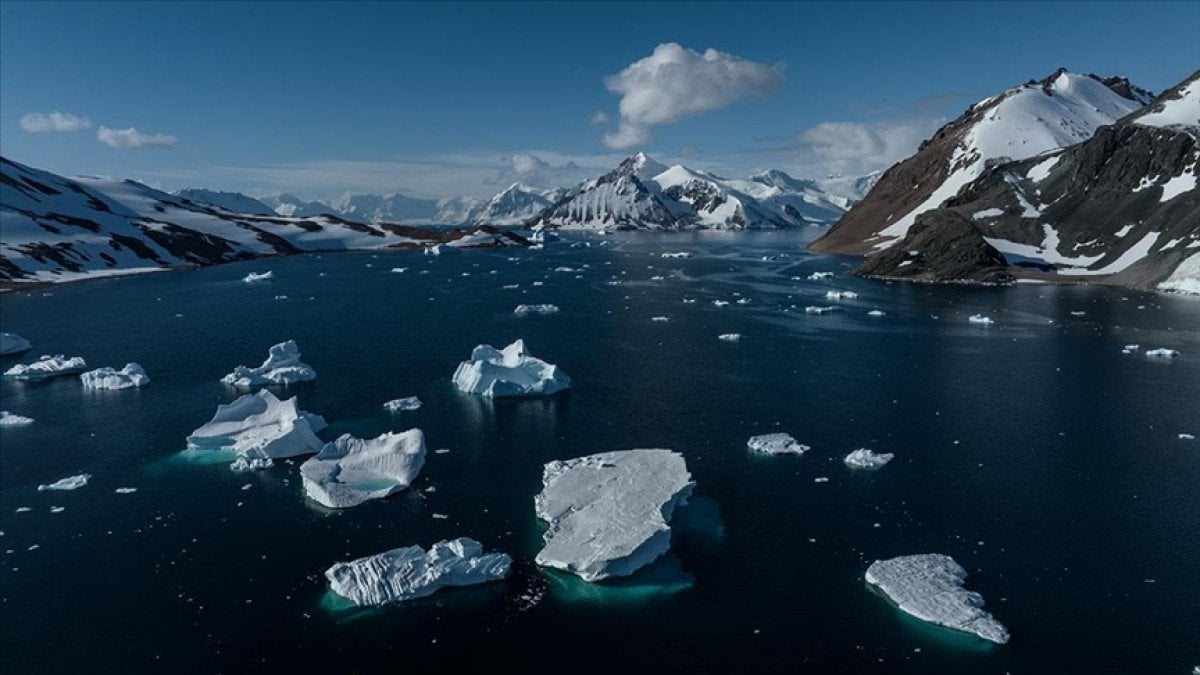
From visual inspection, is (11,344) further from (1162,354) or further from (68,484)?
(1162,354)

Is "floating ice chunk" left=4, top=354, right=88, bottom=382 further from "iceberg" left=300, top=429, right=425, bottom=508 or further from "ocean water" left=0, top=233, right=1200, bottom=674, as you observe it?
"iceberg" left=300, top=429, right=425, bottom=508

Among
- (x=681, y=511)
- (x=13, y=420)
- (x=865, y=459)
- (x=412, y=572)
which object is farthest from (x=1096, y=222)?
(x=13, y=420)

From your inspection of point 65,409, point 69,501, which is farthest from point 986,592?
point 65,409

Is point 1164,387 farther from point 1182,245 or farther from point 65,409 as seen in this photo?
point 65,409

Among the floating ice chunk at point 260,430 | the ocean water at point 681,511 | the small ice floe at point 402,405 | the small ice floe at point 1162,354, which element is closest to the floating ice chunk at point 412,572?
the ocean water at point 681,511

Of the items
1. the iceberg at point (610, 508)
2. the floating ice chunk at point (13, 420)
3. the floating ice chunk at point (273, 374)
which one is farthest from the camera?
the floating ice chunk at point (273, 374)

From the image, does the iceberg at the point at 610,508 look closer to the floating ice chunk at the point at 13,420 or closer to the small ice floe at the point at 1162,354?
the floating ice chunk at the point at 13,420

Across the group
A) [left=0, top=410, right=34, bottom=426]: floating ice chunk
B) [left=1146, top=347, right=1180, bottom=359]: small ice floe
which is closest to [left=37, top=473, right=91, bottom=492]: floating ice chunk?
[left=0, top=410, right=34, bottom=426]: floating ice chunk

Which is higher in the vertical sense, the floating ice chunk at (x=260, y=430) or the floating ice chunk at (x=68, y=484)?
the floating ice chunk at (x=260, y=430)
